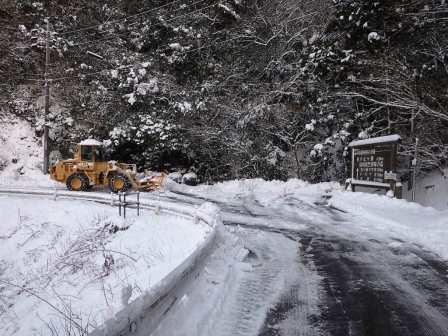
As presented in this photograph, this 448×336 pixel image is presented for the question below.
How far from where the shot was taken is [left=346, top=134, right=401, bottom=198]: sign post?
45.0ft

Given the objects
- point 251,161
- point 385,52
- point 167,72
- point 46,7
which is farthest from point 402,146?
point 46,7

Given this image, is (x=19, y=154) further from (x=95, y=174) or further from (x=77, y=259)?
(x=77, y=259)

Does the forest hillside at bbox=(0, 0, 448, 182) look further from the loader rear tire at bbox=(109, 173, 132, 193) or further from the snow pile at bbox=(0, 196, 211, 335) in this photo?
the snow pile at bbox=(0, 196, 211, 335)

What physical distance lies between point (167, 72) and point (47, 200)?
42.1ft

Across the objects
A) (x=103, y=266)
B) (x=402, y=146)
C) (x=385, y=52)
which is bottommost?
(x=103, y=266)

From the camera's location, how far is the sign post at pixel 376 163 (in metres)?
13.7

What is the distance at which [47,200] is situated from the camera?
16906 mm

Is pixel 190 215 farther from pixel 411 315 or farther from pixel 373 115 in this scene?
pixel 373 115

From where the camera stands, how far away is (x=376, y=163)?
14719 millimetres

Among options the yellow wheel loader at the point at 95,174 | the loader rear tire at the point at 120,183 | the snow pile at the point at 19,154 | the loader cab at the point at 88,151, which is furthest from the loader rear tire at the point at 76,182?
the snow pile at the point at 19,154

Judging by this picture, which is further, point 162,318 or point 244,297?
point 244,297

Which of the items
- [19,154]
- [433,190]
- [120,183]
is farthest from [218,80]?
[19,154]

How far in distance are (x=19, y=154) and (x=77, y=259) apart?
18.9 m

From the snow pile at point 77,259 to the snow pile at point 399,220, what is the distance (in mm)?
4736
